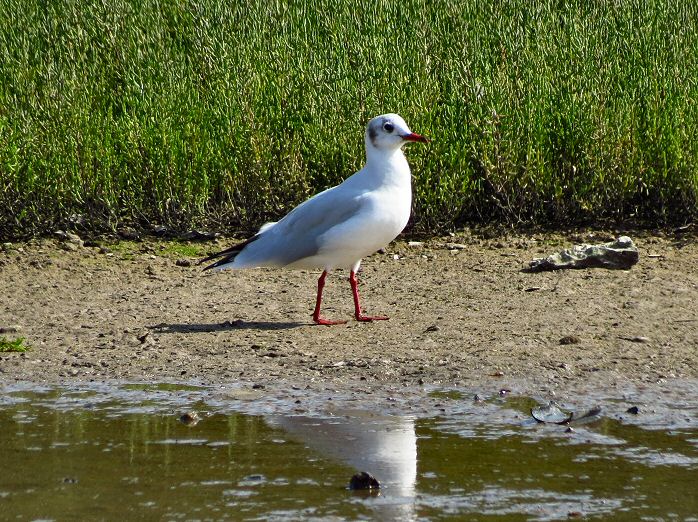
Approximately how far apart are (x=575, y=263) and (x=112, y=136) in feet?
12.0

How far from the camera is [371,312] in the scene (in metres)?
7.28

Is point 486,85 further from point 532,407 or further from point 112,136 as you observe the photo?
point 532,407

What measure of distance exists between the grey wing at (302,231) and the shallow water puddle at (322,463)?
1.70m

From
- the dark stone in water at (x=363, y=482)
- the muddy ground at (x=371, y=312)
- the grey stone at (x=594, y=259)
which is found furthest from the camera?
the grey stone at (x=594, y=259)

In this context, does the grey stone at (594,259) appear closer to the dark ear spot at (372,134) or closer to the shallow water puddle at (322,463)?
the dark ear spot at (372,134)

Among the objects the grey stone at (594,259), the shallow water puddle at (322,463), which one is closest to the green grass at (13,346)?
the shallow water puddle at (322,463)

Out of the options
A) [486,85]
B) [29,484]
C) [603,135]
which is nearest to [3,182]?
[486,85]

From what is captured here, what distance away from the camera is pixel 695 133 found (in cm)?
866

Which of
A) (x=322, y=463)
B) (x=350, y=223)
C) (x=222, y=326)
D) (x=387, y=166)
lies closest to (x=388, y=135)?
(x=387, y=166)

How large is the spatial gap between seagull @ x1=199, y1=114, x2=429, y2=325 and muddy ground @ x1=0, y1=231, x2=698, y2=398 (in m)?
0.31

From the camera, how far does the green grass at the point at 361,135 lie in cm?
872

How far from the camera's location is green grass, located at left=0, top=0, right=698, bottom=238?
872 centimetres

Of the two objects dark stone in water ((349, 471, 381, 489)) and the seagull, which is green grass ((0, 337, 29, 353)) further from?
dark stone in water ((349, 471, 381, 489))

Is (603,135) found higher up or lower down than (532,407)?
higher up
